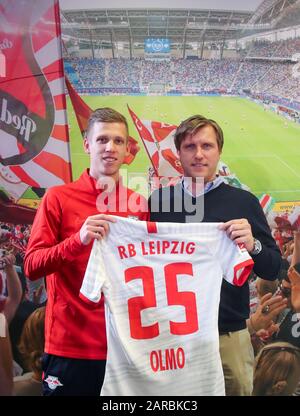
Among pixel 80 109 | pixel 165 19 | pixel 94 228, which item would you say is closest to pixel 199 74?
pixel 165 19

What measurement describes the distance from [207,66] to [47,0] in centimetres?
97

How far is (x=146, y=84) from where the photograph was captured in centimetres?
214

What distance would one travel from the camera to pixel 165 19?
6.77ft

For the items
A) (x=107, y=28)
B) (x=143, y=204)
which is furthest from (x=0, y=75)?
(x=143, y=204)

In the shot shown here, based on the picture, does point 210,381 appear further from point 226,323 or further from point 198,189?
point 198,189

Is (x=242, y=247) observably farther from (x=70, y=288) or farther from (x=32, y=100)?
(x=32, y=100)

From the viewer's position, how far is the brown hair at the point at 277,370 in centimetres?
223

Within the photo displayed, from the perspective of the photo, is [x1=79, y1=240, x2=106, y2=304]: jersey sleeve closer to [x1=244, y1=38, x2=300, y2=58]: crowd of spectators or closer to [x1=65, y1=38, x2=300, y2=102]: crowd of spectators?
[x1=65, y1=38, x2=300, y2=102]: crowd of spectators

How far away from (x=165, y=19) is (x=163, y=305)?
63.0 inches

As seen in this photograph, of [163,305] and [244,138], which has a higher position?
[244,138]
